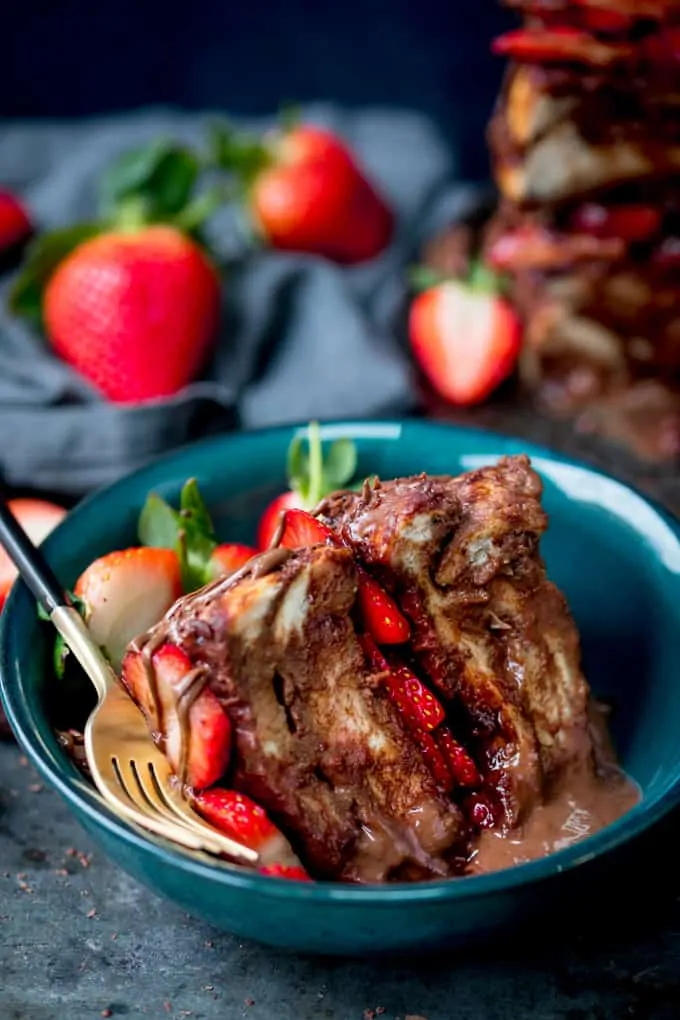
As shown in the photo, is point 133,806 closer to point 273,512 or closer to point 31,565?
point 31,565

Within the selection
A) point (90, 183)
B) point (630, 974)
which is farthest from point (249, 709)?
point (90, 183)

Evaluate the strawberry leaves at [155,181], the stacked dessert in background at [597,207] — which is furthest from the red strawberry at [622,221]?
the strawberry leaves at [155,181]

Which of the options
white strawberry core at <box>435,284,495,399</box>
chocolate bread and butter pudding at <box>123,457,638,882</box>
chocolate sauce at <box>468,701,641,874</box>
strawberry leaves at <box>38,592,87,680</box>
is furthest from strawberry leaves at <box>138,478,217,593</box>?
white strawberry core at <box>435,284,495,399</box>

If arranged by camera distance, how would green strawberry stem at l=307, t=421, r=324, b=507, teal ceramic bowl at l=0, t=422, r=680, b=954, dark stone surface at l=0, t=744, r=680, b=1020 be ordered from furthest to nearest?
green strawberry stem at l=307, t=421, r=324, b=507, dark stone surface at l=0, t=744, r=680, b=1020, teal ceramic bowl at l=0, t=422, r=680, b=954

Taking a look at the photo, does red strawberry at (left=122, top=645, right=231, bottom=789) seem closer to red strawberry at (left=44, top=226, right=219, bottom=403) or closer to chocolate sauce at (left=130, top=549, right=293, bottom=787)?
chocolate sauce at (left=130, top=549, right=293, bottom=787)

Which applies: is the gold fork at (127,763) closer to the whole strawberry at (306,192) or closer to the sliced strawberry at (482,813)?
the sliced strawberry at (482,813)

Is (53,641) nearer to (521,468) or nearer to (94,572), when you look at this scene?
(94,572)

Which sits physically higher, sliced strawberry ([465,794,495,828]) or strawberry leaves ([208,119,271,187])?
strawberry leaves ([208,119,271,187])
